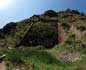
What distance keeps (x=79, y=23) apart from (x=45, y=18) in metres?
5.62

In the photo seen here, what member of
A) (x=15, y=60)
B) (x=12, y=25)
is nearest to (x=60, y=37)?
(x=12, y=25)

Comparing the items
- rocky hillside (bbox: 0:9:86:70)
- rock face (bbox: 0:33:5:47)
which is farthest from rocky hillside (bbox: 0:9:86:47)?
rock face (bbox: 0:33:5:47)

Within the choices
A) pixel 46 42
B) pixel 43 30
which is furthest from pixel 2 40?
pixel 46 42

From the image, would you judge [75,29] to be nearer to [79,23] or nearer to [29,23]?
[79,23]

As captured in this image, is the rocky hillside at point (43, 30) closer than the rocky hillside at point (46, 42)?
No

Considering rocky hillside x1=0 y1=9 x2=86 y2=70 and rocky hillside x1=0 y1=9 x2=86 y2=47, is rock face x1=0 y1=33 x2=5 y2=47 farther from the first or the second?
rocky hillside x1=0 y1=9 x2=86 y2=47

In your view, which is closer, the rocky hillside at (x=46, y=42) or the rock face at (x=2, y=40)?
the rocky hillside at (x=46, y=42)

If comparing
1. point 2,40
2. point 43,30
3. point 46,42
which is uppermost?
point 43,30

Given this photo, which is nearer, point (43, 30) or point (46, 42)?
point (46, 42)

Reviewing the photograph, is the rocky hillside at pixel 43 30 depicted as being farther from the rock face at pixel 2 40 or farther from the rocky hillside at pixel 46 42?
the rock face at pixel 2 40

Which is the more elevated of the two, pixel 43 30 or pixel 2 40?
pixel 43 30

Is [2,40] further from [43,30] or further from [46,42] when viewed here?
[46,42]

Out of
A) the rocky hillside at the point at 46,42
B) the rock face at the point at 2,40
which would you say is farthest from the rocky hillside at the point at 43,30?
the rock face at the point at 2,40

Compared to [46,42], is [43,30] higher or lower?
higher
